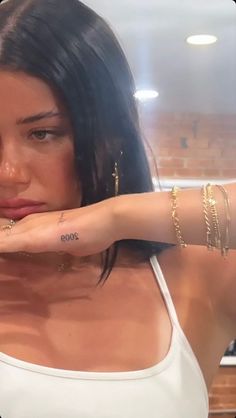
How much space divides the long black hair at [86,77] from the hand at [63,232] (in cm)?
9

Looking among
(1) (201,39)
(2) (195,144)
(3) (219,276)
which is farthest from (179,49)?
(3) (219,276)

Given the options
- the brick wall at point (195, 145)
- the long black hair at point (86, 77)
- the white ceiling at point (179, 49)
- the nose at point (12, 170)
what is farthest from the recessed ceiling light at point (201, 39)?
the nose at point (12, 170)

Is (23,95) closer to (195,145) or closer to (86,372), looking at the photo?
(86,372)

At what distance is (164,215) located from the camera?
604 millimetres

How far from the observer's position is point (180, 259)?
0.74m

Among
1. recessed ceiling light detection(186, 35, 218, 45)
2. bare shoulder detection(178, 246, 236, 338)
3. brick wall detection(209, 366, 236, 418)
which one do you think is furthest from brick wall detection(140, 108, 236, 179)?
bare shoulder detection(178, 246, 236, 338)

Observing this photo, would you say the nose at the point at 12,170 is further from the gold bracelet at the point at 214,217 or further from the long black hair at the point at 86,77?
the gold bracelet at the point at 214,217

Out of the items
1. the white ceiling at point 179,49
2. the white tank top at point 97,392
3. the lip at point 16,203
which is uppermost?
the white ceiling at point 179,49

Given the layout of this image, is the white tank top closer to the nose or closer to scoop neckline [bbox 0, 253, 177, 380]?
scoop neckline [bbox 0, 253, 177, 380]

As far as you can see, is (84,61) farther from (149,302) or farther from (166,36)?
(166,36)

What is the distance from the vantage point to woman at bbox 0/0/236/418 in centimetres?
62

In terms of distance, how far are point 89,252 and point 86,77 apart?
177 millimetres

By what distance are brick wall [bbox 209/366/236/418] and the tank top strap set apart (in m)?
1.84

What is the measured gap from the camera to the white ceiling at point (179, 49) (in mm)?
2137
